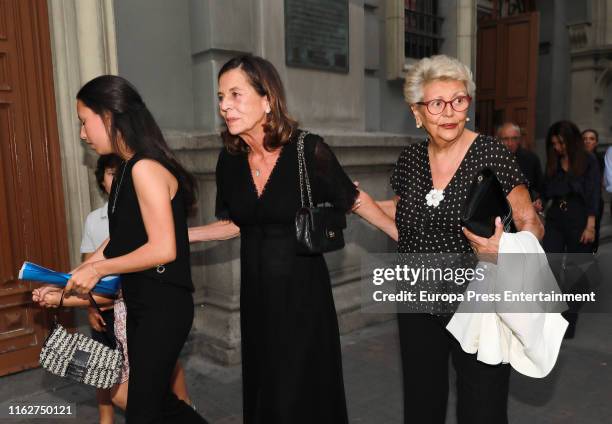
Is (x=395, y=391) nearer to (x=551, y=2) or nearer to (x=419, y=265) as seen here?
(x=419, y=265)

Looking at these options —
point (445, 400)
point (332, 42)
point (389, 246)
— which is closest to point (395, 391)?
point (445, 400)

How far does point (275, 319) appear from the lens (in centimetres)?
227

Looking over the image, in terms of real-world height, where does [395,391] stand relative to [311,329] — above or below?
below

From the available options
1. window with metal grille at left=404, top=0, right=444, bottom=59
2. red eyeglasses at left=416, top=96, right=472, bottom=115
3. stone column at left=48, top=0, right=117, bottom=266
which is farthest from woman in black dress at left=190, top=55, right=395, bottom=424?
window with metal grille at left=404, top=0, right=444, bottom=59

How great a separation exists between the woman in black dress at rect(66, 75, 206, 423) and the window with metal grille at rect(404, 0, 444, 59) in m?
6.04

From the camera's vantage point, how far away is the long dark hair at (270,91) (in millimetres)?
2152

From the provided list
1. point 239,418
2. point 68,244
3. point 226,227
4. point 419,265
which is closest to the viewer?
point 419,265

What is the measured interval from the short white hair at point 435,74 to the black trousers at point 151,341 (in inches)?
50.3

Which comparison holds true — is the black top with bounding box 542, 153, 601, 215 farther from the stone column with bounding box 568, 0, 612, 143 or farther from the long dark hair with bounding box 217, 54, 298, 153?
the stone column with bounding box 568, 0, 612, 143

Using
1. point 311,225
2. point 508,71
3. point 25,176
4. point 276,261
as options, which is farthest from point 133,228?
point 508,71

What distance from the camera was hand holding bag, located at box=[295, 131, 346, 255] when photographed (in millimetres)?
2156

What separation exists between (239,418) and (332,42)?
3.64 meters

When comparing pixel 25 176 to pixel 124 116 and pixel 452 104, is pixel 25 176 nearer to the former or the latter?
pixel 124 116

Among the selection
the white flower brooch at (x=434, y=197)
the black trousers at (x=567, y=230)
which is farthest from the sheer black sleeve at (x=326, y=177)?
the black trousers at (x=567, y=230)
